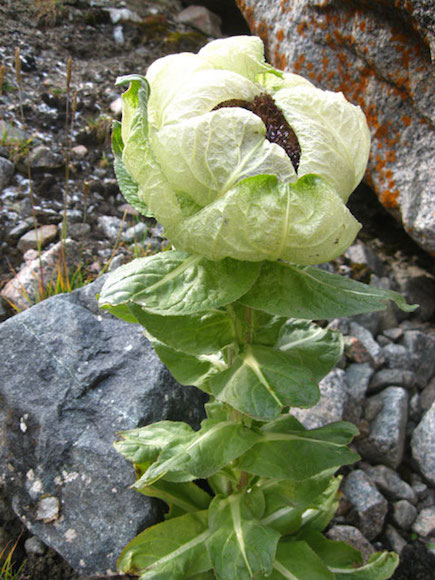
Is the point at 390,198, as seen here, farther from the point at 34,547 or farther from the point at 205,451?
the point at 34,547

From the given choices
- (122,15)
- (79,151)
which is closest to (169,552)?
(79,151)

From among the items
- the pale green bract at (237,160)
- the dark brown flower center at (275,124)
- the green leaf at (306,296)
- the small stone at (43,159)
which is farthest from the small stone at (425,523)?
the small stone at (43,159)

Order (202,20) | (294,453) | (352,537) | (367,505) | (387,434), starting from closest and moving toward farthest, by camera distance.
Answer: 1. (294,453)
2. (352,537)
3. (367,505)
4. (387,434)
5. (202,20)

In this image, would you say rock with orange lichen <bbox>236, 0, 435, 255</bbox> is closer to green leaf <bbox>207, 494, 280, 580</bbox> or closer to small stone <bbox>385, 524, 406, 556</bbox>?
small stone <bbox>385, 524, 406, 556</bbox>

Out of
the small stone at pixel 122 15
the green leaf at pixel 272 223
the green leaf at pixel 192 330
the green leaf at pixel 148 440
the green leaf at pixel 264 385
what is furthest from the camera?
the small stone at pixel 122 15

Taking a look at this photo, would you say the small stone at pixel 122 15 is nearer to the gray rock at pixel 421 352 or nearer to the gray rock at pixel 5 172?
the gray rock at pixel 5 172

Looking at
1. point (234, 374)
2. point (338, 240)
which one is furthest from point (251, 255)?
point (234, 374)
